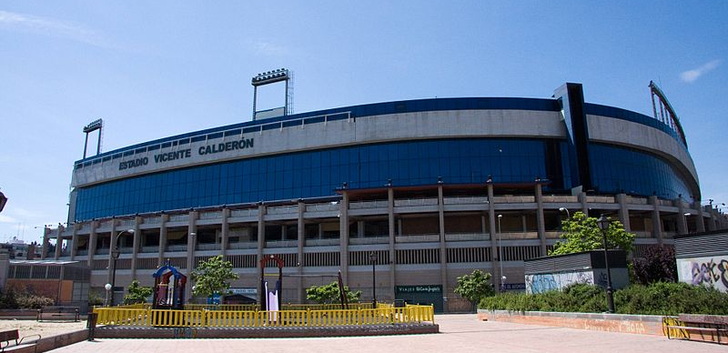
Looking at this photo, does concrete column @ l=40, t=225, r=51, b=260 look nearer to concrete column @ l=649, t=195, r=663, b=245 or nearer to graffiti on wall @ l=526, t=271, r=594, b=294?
graffiti on wall @ l=526, t=271, r=594, b=294

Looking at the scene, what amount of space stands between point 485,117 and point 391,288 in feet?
82.6

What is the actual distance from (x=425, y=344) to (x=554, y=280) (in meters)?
16.4

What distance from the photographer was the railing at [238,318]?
2228cm

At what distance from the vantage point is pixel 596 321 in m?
23.1

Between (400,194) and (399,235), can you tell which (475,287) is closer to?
(399,235)

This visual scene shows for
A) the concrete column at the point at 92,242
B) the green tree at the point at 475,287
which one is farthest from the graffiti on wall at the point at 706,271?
the concrete column at the point at 92,242

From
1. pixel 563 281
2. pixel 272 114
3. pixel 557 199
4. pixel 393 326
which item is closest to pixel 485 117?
pixel 557 199

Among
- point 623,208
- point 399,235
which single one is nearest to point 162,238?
point 399,235

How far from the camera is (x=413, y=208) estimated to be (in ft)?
197

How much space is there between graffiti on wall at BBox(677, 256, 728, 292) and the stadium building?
31932 mm

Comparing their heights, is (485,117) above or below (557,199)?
above

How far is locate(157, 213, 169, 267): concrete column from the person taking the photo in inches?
2758

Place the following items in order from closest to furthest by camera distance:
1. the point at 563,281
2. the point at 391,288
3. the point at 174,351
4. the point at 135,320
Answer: the point at 174,351
the point at 135,320
the point at 563,281
the point at 391,288

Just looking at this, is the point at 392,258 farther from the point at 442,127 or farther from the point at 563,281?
the point at 563,281
